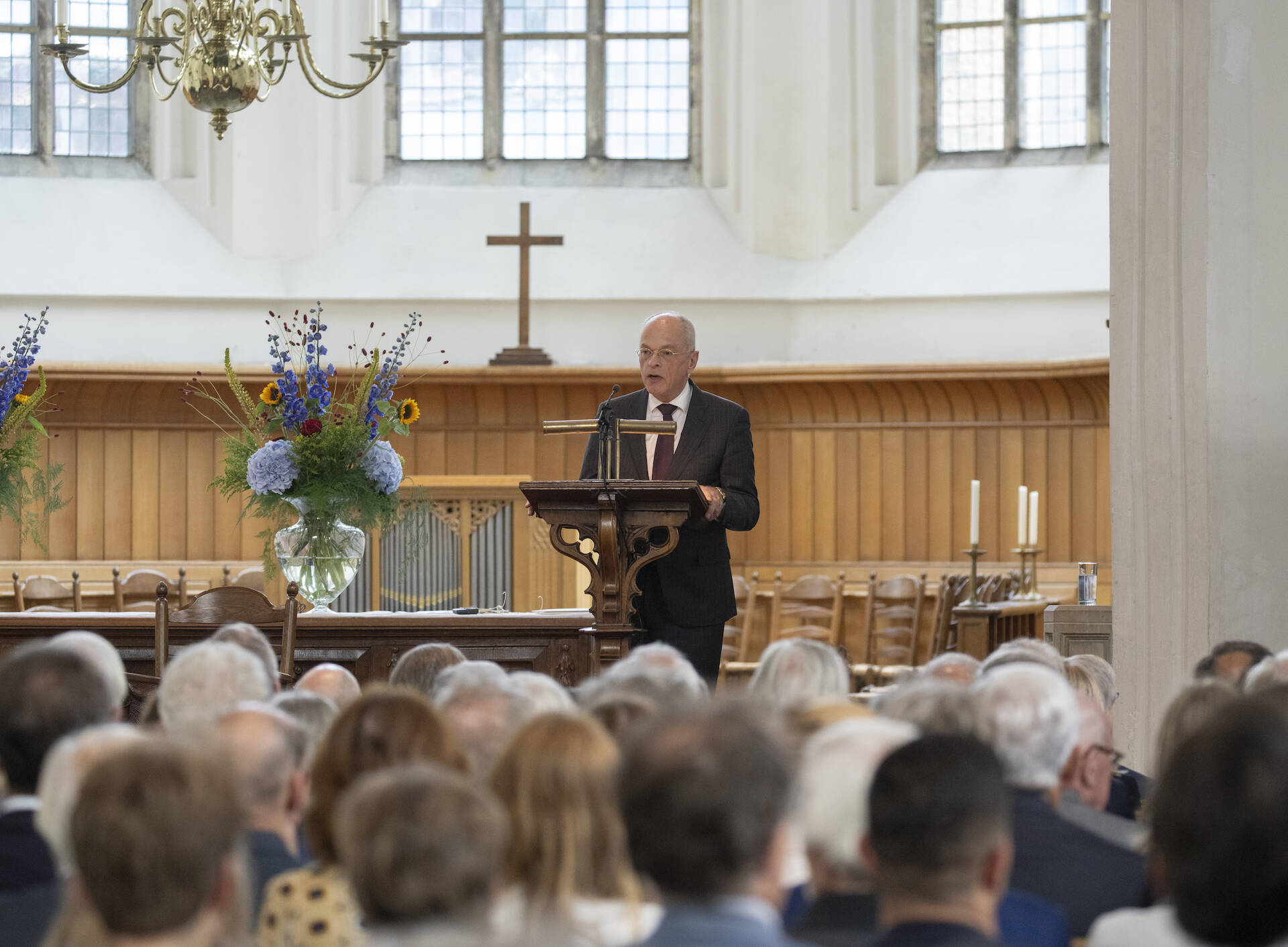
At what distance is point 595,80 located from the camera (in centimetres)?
1164

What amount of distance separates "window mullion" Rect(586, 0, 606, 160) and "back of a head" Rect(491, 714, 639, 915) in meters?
9.95

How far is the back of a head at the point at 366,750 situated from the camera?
7.04ft

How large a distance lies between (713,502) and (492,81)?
7858mm

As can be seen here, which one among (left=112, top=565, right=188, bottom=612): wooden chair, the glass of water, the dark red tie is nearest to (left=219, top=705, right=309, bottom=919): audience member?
the dark red tie

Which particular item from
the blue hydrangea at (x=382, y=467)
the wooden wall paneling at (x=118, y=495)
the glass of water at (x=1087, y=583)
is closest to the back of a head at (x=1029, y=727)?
the blue hydrangea at (x=382, y=467)

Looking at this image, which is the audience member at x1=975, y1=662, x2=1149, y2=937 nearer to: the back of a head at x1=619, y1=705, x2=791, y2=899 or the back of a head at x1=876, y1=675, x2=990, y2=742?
the back of a head at x1=876, y1=675, x2=990, y2=742

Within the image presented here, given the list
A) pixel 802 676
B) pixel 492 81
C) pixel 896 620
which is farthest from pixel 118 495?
pixel 802 676

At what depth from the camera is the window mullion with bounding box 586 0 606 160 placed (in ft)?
38.0

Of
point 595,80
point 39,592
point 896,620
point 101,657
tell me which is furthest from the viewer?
point 595,80

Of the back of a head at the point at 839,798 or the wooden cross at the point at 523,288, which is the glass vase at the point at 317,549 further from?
the wooden cross at the point at 523,288

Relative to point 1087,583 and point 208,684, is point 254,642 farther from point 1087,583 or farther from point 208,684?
point 1087,583

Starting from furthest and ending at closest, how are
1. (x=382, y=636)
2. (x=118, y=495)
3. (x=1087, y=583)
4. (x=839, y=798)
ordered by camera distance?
1. (x=118, y=495)
2. (x=1087, y=583)
3. (x=382, y=636)
4. (x=839, y=798)

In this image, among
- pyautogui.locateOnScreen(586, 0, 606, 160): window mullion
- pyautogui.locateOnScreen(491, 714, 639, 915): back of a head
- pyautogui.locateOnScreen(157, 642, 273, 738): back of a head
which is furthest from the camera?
pyautogui.locateOnScreen(586, 0, 606, 160): window mullion

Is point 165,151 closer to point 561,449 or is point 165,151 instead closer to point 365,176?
point 365,176
